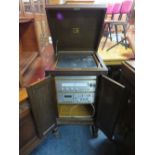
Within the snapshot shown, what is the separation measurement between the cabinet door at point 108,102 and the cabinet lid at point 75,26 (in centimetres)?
52

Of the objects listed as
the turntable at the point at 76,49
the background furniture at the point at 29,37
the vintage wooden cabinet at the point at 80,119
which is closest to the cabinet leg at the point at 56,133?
the vintage wooden cabinet at the point at 80,119

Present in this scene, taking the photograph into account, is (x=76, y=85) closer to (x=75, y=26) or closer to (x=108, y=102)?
(x=108, y=102)

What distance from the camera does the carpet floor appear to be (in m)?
1.44

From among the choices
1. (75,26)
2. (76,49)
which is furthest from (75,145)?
(75,26)

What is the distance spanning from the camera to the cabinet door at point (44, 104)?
1092mm

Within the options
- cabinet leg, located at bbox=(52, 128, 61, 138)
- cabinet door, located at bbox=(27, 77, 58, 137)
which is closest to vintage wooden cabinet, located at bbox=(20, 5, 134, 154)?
cabinet door, located at bbox=(27, 77, 58, 137)

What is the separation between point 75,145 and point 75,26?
48.2 inches

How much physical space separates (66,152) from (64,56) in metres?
0.98

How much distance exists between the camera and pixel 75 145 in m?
1.51

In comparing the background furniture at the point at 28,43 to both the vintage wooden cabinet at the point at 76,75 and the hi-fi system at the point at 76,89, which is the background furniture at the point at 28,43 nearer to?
the vintage wooden cabinet at the point at 76,75
